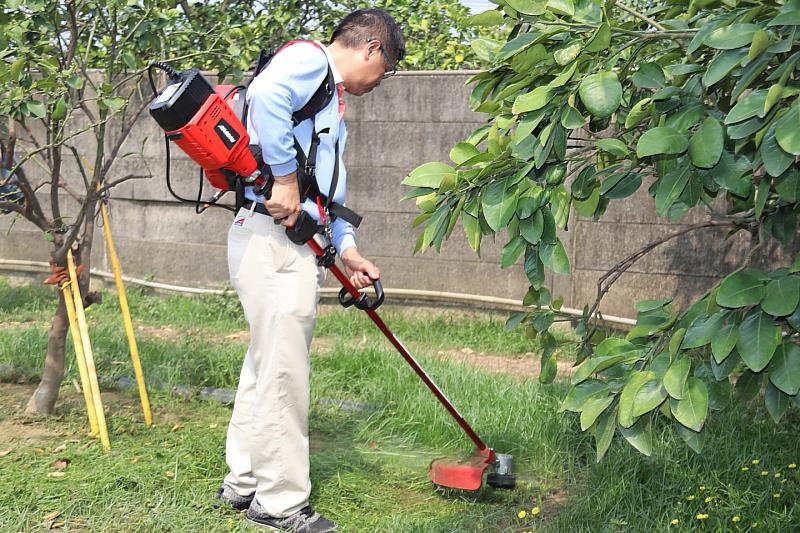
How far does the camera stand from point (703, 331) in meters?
2.03

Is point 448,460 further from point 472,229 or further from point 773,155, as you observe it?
point 773,155

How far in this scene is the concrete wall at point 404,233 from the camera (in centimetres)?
629

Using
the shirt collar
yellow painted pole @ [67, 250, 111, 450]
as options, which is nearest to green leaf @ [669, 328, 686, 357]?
the shirt collar

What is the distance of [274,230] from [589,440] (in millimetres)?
1823

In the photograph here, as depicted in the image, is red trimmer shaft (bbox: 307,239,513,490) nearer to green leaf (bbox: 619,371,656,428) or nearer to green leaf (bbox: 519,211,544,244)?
green leaf (bbox: 519,211,544,244)

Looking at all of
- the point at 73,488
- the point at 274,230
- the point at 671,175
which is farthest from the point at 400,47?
the point at 73,488

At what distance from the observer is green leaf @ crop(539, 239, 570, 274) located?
233 centimetres

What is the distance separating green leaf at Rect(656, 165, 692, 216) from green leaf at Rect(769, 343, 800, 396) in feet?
1.21

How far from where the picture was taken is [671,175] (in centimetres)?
207

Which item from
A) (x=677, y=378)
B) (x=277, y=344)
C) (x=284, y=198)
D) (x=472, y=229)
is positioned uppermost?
(x=472, y=229)

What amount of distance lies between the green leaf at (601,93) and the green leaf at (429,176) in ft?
1.42

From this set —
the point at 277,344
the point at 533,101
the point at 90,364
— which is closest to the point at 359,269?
the point at 277,344

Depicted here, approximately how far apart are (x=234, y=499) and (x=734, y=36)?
2925mm

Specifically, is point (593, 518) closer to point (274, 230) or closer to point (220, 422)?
point (274, 230)
